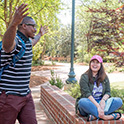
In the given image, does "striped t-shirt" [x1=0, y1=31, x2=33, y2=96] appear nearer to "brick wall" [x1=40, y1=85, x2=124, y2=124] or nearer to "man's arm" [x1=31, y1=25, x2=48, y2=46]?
"man's arm" [x1=31, y1=25, x2=48, y2=46]

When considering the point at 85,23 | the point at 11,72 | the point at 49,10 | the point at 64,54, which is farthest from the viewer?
the point at 64,54

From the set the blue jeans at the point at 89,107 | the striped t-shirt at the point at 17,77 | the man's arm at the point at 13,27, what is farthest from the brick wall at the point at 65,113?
the man's arm at the point at 13,27

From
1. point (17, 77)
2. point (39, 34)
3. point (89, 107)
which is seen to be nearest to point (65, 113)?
point (89, 107)

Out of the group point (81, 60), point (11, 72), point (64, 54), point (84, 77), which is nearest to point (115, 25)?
point (84, 77)

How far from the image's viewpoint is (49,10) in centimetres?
999

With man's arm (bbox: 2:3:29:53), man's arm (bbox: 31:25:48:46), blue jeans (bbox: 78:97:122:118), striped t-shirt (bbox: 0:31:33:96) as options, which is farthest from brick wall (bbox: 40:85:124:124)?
man's arm (bbox: 2:3:29:53)

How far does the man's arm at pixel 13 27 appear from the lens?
1989 millimetres

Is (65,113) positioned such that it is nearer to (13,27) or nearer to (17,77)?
(17,77)

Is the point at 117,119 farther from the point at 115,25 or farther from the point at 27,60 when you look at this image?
the point at 115,25

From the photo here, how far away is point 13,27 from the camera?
2.02 meters

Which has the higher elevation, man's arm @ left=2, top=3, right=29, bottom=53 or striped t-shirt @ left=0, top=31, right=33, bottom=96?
man's arm @ left=2, top=3, right=29, bottom=53

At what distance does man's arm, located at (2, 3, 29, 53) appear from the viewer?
1.99 meters

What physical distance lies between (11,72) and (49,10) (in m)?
7.91

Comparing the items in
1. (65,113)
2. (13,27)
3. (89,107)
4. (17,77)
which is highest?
(13,27)
